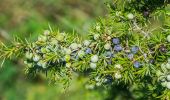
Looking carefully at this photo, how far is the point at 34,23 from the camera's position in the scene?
244 inches

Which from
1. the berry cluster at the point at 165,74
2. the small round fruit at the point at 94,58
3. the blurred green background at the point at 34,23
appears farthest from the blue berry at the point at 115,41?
the blurred green background at the point at 34,23

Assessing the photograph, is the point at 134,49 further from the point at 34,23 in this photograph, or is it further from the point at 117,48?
the point at 34,23

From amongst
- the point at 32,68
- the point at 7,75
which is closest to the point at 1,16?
the point at 7,75

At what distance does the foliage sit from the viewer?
2.15 meters

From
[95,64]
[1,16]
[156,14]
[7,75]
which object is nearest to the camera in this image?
[95,64]

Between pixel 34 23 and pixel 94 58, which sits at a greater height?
pixel 34 23

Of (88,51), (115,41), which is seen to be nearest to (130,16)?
(115,41)

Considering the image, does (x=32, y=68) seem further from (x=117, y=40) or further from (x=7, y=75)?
(x=7, y=75)

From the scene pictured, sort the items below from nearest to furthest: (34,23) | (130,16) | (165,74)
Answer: (165,74) < (130,16) < (34,23)

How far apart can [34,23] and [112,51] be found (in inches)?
162

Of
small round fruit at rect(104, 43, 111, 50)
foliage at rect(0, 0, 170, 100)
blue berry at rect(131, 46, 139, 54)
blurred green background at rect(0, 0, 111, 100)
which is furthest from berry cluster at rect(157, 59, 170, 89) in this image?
blurred green background at rect(0, 0, 111, 100)

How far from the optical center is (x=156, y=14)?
90.4 inches

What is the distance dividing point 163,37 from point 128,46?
176 millimetres

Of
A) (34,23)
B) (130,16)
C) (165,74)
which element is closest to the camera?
(165,74)
